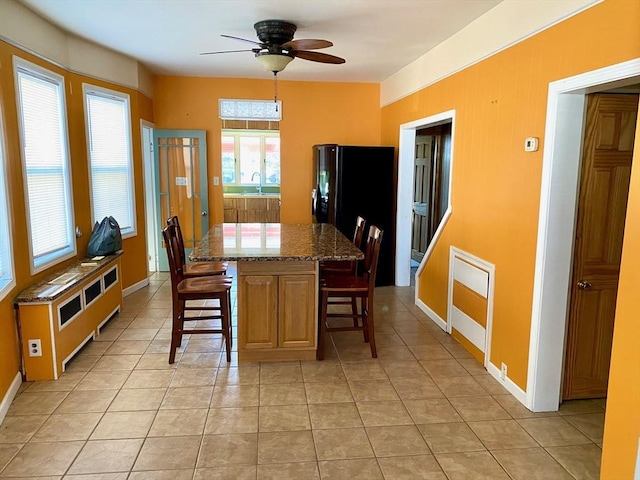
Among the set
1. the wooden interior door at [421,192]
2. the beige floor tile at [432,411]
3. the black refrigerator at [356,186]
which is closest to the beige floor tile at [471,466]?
the beige floor tile at [432,411]

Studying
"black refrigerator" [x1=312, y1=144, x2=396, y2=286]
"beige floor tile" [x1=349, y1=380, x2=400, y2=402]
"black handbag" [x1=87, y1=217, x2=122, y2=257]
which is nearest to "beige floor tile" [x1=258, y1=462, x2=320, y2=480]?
"beige floor tile" [x1=349, y1=380, x2=400, y2=402]

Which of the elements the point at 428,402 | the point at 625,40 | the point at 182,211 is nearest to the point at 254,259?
the point at 428,402

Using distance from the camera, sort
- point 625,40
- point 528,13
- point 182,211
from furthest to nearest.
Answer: point 182,211 → point 528,13 → point 625,40

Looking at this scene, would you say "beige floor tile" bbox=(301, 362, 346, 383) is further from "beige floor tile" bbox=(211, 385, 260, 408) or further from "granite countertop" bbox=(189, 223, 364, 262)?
"granite countertop" bbox=(189, 223, 364, 262)

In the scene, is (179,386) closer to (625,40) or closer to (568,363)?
(568,363)

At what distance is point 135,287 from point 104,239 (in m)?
1.18

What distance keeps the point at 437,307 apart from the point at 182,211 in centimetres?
371

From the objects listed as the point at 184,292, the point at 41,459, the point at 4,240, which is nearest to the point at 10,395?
the point at 41,459

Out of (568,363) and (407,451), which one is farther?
(568,363)

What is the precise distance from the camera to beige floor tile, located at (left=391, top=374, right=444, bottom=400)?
120 inches

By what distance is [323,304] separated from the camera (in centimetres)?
351

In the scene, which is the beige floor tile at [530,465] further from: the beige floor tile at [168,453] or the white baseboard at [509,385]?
the beige floor tile at [168,453]

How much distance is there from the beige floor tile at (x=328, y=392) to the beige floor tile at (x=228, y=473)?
0.74m

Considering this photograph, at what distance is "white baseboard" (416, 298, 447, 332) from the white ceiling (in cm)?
259
